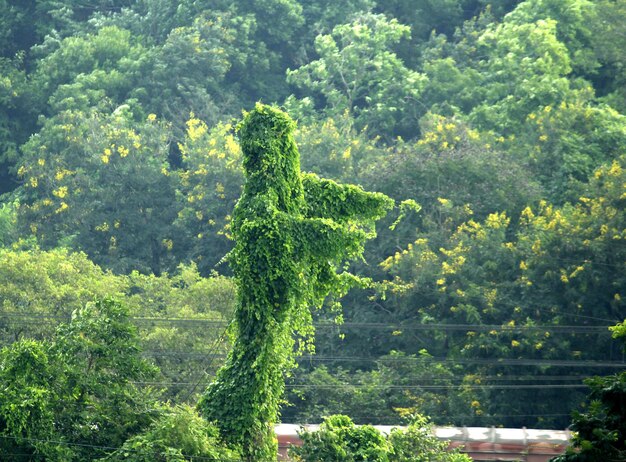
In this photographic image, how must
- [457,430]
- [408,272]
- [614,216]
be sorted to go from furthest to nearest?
[408,272], [614,216], [457,430]

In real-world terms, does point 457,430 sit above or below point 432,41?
below

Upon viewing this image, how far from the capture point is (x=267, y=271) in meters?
25.0

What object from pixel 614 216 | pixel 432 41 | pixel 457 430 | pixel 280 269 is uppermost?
pixel 432 41

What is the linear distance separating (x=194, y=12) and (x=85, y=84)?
17.6ft

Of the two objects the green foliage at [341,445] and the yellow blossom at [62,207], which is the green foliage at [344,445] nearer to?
the green foliage at [341,445]

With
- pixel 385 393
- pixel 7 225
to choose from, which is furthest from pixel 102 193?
pixel 385 393

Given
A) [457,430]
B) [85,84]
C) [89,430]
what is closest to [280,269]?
A: [89,430]

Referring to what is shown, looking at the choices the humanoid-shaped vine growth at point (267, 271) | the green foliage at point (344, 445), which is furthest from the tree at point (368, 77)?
the green foliage at point (344, 445)

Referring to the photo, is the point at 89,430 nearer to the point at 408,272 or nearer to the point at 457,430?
the point at 457,430

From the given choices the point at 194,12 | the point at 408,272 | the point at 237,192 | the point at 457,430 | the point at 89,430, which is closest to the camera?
the point at 89,430

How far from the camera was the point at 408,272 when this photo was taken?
1658 inches

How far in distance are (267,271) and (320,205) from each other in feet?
6.74

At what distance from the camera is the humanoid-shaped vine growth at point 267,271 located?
25.0m

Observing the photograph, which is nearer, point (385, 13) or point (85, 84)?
point (85, 84)
